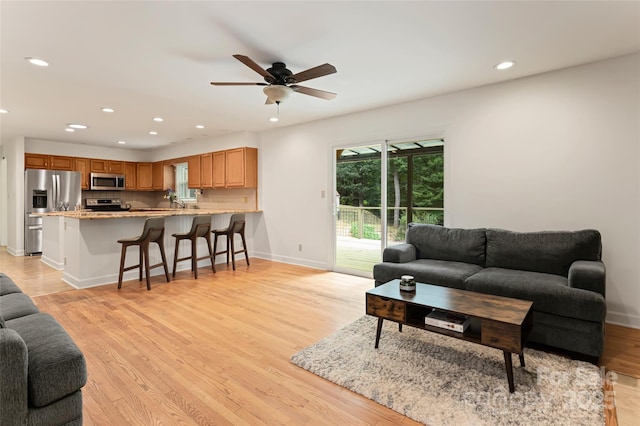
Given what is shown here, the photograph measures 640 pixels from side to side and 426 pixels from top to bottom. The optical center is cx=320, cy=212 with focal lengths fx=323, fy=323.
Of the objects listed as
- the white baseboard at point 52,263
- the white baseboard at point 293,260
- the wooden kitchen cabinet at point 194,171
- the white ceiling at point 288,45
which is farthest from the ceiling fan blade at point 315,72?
the white baseboard at point 52,263

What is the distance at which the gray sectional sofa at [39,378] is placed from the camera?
1.26 meters

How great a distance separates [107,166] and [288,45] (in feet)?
24.2

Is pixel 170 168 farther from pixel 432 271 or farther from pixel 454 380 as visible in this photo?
pixel 454 380

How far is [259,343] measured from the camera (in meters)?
2.69

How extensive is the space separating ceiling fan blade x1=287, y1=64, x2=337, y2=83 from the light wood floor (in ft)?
7.35

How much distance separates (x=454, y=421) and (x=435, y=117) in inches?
137

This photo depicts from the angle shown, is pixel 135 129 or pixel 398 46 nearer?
pixel 398 46

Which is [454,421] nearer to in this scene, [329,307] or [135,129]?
[329,307]

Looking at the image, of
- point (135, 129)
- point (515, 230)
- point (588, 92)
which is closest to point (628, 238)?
point (515, 230)

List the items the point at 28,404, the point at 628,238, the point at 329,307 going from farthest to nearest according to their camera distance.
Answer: the point at 329,307 → the point at 628,238 → the point at 28,404

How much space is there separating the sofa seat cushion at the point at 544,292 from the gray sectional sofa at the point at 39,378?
2.84 metres

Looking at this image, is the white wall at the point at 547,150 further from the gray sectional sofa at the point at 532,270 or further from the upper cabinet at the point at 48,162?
the upper cabinet at the point at 48,162

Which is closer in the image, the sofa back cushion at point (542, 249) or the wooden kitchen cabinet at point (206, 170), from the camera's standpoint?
the sofa back cushion at point (542, 249)

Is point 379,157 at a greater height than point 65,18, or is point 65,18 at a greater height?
point 65,18
